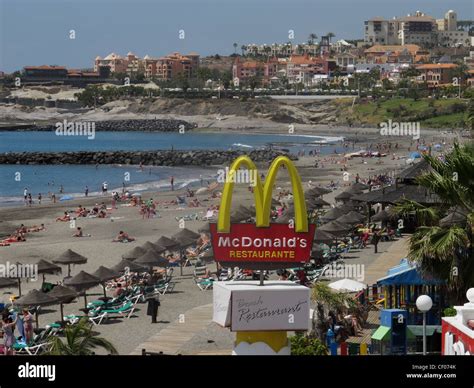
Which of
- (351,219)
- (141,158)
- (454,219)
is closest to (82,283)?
(454,219)

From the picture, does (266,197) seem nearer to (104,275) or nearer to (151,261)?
(104,275)

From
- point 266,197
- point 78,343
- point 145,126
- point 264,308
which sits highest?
point 266,197

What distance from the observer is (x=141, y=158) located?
101375 mm

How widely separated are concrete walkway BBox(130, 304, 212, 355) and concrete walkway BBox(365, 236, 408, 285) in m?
4.89

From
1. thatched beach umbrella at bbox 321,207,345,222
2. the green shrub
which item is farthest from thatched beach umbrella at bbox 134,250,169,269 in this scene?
the green shrub

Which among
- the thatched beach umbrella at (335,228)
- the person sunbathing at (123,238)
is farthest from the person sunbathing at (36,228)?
the thatched beach umbrella at (335,228)

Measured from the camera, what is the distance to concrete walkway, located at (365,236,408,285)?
1063 inches

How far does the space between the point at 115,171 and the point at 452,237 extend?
78.7 m

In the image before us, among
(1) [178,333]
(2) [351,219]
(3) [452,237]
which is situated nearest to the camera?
(3) [452,237]

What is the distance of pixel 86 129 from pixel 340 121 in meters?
45.6

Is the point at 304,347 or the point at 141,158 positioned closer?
the point at 304,347

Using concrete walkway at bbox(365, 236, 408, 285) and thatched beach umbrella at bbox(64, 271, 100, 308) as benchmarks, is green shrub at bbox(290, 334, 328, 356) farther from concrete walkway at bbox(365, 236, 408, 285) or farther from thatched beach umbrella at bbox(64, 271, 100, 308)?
concrete walkway at bbox(365, 236, 408, 285)

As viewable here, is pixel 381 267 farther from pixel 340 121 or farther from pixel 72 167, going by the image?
pixel 340 121

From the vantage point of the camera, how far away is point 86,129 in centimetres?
18712
